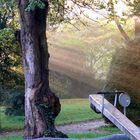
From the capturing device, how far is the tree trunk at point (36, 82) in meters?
11.3

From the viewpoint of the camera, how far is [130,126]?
241 inches

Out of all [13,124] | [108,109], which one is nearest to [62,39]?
[13,124]

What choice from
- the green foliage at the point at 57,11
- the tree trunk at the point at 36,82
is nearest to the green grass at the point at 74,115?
the green foliage at the point at 57,11

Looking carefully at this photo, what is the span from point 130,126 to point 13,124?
16.9 meters

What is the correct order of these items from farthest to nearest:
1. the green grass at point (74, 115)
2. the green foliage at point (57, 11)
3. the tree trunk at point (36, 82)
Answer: the green grass at point (74, 115) → the green foliage at point (57, 11) → the tree trunk at point (36, 82)

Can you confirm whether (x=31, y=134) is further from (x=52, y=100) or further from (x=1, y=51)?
(x=1, y=51)

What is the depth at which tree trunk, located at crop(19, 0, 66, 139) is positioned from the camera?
11320 mm

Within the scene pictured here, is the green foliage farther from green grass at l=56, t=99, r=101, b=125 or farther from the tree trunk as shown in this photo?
green grass at l=56, t=99, r=101, b=125

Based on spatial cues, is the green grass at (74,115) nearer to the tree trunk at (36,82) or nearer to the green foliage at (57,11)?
the green foliage at (57,11)

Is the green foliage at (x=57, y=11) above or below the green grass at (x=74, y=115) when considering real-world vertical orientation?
above

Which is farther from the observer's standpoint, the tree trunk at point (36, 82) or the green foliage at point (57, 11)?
the green foliage at point (57, 11)

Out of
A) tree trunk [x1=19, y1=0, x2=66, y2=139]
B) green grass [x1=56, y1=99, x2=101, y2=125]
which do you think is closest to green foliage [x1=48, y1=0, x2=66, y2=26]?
tree trunk [x1=19, y1=0, x2=66, y2=139]

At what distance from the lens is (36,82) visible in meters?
11.4

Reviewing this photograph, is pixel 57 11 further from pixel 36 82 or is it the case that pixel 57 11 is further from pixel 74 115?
pixel 74 115
